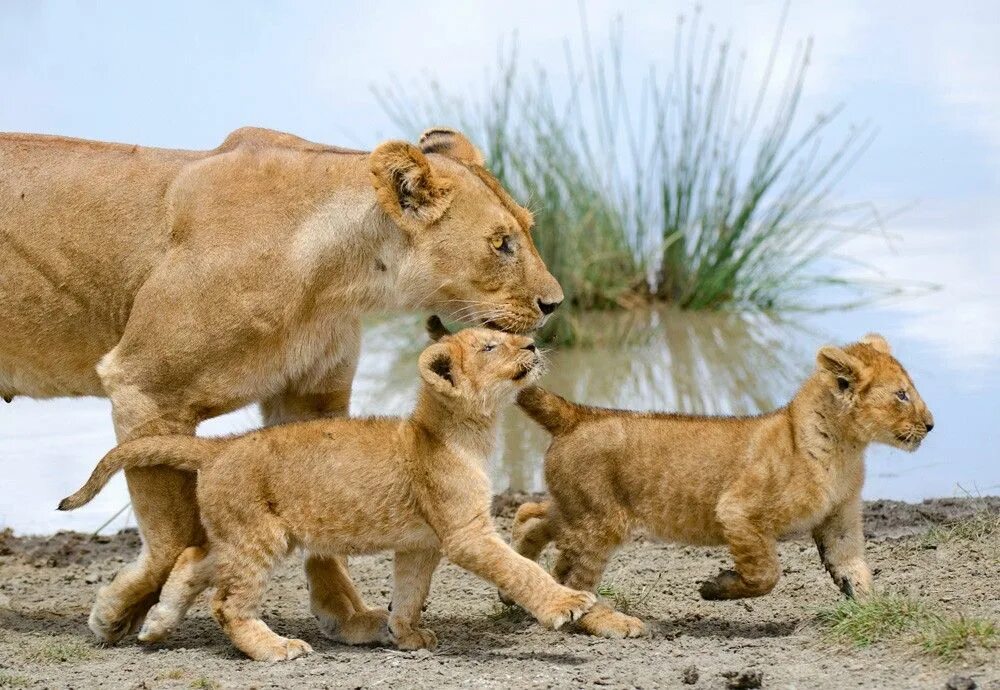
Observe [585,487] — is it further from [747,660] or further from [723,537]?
[747,660]

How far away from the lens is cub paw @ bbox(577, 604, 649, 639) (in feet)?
23.7

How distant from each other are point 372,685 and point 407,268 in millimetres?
1874

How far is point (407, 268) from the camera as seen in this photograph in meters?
7.44

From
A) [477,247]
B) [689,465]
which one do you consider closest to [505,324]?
[477,247]

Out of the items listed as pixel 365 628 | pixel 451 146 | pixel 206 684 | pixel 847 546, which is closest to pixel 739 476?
pixel 847 546

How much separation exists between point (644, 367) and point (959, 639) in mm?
7784

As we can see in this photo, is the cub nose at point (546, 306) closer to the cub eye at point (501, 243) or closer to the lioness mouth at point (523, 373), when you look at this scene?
the cub eye at point (501, 243)

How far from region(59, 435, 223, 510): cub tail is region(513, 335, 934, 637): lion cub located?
4.66ft

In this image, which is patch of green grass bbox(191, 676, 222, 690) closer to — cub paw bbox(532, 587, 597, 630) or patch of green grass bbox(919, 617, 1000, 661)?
cub paw bbox(532, 587, 597, 630)

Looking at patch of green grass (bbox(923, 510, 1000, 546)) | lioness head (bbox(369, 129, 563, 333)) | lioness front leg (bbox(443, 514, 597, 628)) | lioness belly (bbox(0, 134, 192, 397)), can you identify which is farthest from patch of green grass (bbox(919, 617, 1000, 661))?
lioness belly (bbox(0, 134, 192, 397))

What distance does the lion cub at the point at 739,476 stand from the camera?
7262mm

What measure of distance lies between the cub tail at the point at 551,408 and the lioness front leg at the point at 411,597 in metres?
0.80

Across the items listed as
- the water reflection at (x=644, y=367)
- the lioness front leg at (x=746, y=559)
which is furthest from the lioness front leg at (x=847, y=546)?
the water reflection at (x=644, y=367)

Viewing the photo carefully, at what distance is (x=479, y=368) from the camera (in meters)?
7.01
